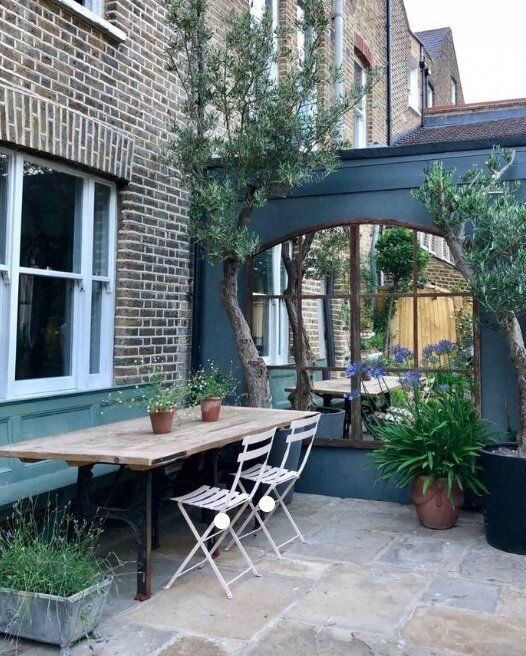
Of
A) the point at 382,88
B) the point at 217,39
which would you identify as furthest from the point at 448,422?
the point at 382,88

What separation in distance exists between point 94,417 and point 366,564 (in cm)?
229

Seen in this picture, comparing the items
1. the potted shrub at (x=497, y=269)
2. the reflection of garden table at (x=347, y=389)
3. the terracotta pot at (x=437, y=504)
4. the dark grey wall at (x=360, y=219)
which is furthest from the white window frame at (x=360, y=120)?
the terracotta pot at (x=437, y=504)

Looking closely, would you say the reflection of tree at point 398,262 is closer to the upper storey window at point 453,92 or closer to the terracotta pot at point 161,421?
the terracotta pot at point 161,421

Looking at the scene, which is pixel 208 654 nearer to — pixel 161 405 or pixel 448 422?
pixel 161 405

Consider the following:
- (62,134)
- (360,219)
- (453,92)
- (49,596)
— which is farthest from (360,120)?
(49,596)

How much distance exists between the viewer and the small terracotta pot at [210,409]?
490 cm

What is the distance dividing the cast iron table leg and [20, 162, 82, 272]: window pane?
6.26 feet

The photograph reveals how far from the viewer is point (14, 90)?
443 cm

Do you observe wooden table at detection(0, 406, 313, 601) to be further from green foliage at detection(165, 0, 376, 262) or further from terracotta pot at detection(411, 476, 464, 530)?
green foliage at detection(165, 0, 376, 262)

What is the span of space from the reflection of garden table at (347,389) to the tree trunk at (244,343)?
63 cm

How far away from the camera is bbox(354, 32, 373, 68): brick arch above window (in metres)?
11.1

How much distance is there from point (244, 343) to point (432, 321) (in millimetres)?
1650

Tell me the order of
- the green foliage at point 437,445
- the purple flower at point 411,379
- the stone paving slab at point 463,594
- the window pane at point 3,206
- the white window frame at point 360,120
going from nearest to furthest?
the stone paving slab at point 463,594
the window pane at point 3,206
the green foliage at point 437,445
the purple flower at point 411,379
the white window frame at point 360,120

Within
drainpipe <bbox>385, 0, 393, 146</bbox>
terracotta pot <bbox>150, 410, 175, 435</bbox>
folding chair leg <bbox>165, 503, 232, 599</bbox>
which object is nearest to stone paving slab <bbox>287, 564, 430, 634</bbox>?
folding chair leg <bbox>165, 503, 232, 599</bbox>
